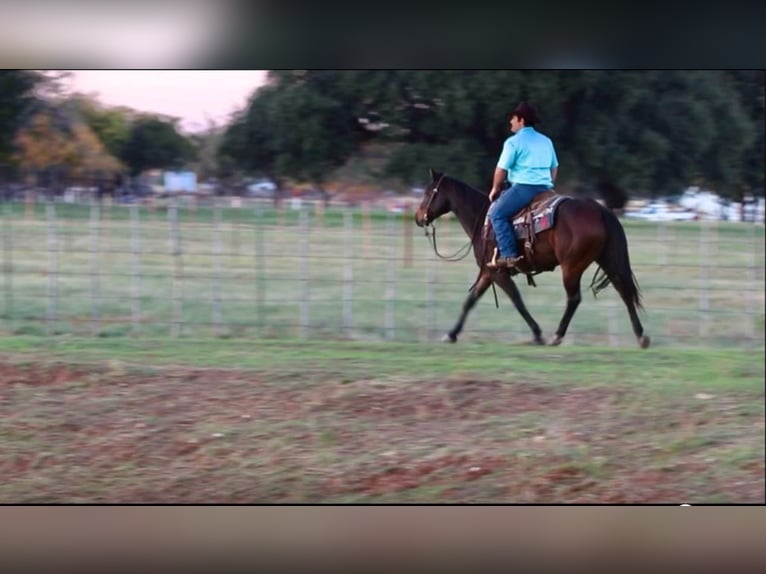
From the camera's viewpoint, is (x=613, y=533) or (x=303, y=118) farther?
(x=303, y=118)

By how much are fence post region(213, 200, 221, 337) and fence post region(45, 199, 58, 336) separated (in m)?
1.17

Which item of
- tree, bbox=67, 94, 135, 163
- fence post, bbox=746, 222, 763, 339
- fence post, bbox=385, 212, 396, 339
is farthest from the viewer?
fence post, bbox=746, 222, 763, 339

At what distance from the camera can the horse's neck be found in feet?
23.5

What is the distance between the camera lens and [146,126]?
26.7ft

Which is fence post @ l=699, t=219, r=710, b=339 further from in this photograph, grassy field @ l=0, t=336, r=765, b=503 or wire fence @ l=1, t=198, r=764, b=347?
grassy field @ l=0, t=336, r=765, b=503

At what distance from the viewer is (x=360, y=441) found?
6.99m

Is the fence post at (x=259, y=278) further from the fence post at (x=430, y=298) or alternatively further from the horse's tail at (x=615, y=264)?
the horse's tail at (x=615, y=264)

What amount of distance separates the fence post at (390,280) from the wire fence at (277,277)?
1 centimetres

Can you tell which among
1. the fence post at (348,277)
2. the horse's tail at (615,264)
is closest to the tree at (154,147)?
the fence post at (348,277)

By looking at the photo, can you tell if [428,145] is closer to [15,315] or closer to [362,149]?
[362,149]

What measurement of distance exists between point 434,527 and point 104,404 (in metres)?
2.29

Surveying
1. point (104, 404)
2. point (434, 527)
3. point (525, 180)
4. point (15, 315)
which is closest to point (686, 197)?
point (525, 180)

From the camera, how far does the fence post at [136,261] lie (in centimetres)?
877

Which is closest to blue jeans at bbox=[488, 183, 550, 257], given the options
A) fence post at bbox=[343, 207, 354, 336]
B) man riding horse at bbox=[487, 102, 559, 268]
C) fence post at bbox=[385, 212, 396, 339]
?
man riding horse at bbox=[487, 102, 559, 268]
